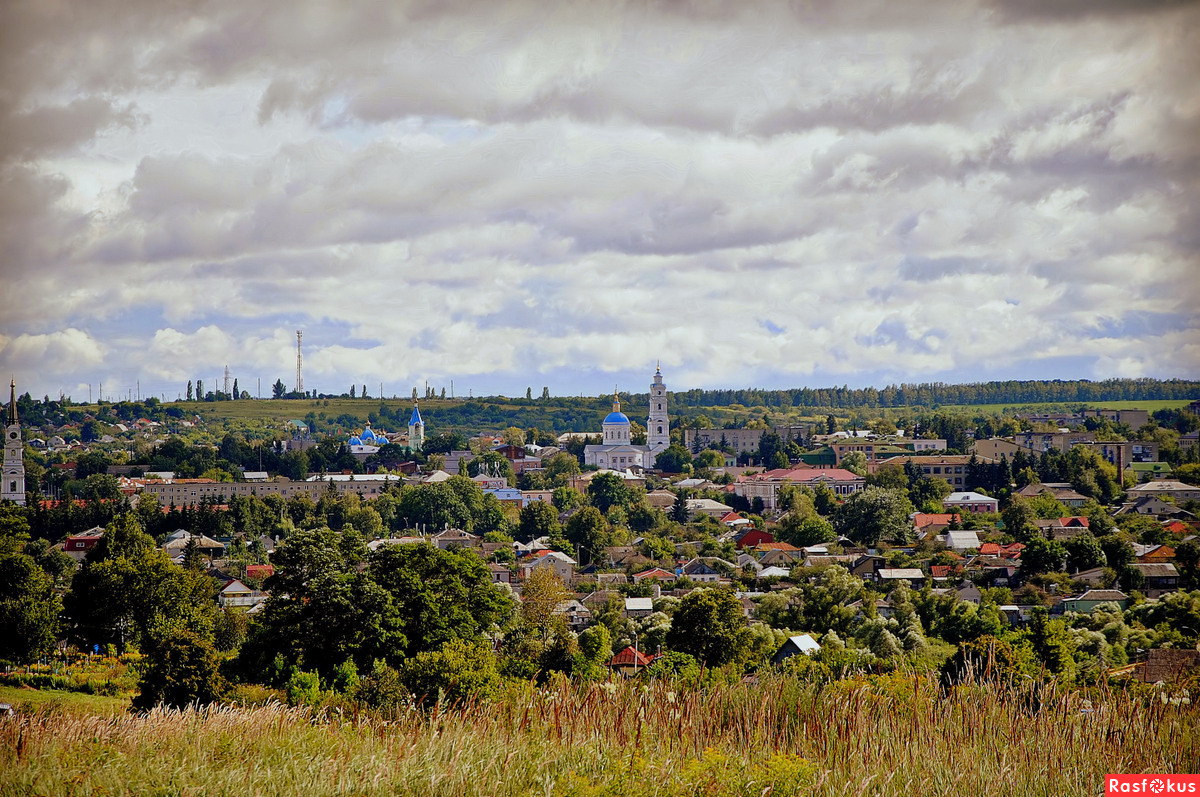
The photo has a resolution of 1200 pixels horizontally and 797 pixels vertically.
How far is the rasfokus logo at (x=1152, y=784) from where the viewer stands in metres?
7.89

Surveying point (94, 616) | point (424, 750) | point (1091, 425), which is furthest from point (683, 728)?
point (1091, 425)

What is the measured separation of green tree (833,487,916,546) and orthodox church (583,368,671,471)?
98.6ft

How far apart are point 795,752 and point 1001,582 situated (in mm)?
27137

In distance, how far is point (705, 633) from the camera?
807 inches

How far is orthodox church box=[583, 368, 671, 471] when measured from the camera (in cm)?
7844

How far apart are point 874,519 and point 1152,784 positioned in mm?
36549

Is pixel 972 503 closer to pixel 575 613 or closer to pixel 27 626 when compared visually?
pixel 575 613

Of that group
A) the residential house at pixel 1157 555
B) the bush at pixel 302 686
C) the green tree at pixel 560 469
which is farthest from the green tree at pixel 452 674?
the green tree at pixel 560 469

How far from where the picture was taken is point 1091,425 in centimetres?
7419

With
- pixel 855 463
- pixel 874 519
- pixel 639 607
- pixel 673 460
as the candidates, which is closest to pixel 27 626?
pixel 639 607

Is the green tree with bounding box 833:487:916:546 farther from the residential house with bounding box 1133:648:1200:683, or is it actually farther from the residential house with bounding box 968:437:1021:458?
the residential house with bounding box 1133:648:1200:683

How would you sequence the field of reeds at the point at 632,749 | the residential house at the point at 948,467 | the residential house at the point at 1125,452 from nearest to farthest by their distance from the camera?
the field of reeds at the point at 632,749, the residential house at the point at 1125,452, the residential house at the point at 948,467

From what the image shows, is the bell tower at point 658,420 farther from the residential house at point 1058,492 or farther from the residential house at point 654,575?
the residential house at point 654,575

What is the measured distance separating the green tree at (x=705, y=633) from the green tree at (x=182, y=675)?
7.58 meters
